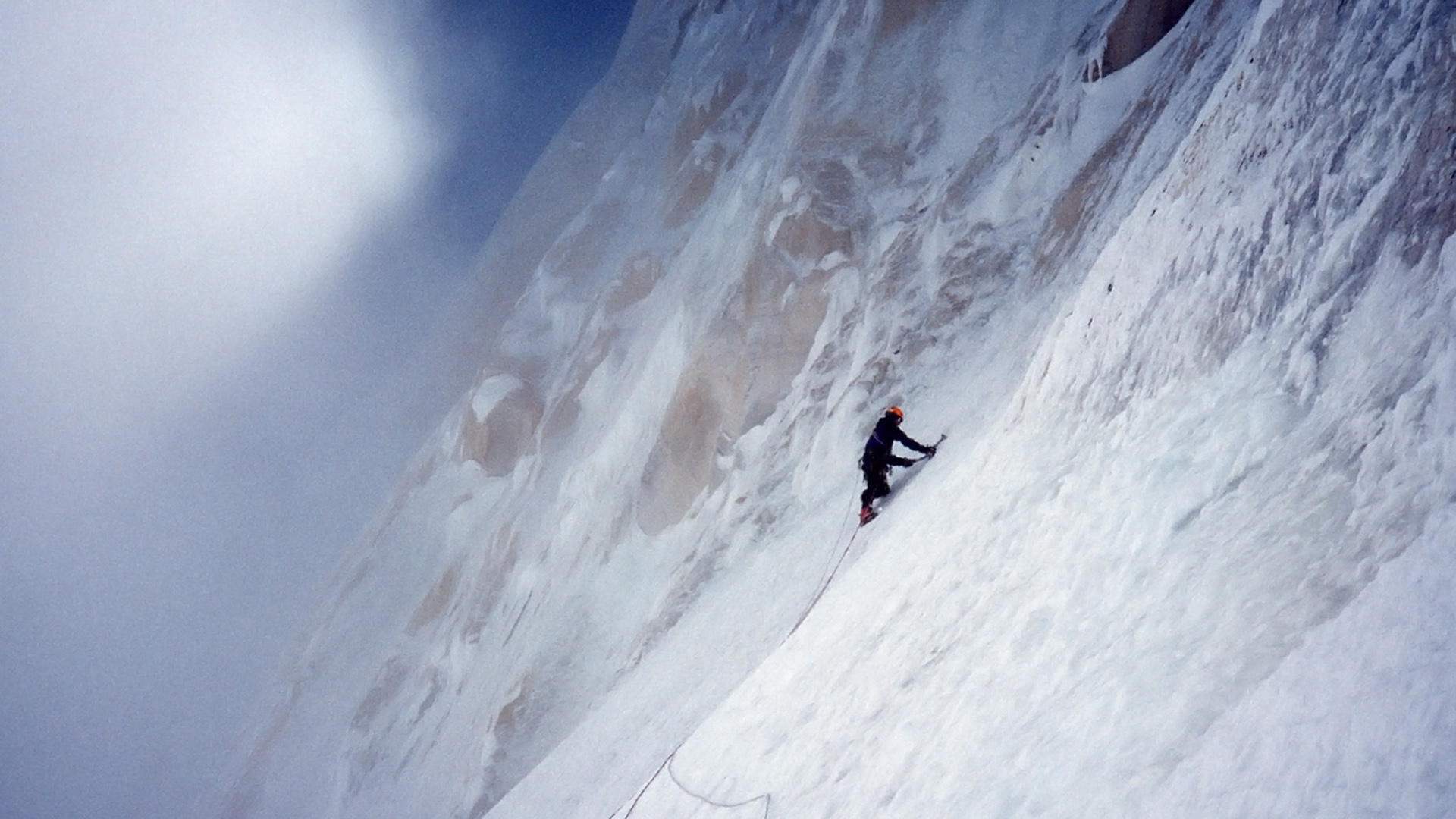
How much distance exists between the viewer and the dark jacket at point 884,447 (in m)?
9.38

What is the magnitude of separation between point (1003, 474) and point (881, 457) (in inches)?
128

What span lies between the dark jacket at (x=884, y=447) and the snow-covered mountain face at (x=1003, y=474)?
1.17 ft

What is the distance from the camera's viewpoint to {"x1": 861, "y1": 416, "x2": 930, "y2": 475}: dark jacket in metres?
9.38

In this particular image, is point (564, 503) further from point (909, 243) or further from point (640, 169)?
point (640, 169)

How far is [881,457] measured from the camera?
955 centimetres

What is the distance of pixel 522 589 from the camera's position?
21641mm

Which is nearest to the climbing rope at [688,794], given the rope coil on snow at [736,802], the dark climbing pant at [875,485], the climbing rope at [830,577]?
the rope coil on snow at [736,802]

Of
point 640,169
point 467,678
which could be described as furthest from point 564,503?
point 640,169

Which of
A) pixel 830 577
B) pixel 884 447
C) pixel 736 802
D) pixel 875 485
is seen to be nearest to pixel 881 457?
pixel 884 447

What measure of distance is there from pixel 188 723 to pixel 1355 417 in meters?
62.6

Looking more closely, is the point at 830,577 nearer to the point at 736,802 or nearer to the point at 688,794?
the point at 688,794

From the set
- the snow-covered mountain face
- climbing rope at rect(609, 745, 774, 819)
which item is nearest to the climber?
the snow-covered mountain face

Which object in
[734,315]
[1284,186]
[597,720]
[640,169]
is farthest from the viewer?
[640,169]

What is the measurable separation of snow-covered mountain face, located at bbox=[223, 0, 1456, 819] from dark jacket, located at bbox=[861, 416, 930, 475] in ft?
1.17
